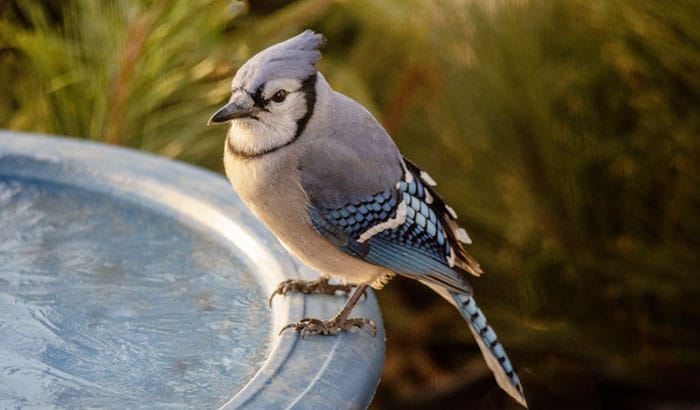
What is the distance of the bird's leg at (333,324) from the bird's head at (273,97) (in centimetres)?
18

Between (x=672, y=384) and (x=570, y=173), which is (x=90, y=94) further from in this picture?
(x=672, y=384)

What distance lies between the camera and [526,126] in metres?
1.84

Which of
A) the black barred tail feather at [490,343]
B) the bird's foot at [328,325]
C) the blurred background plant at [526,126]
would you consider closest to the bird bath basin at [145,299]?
the bird's foot at [328,325]

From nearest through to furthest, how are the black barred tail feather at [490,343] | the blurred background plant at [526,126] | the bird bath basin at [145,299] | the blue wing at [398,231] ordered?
the bird bath basin at [145,299] → the blue wing at [398,231] → the black barred tail feather at [490,343] → the blurred background plant at [526,126]

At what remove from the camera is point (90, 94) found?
Answer: 73.8 inches

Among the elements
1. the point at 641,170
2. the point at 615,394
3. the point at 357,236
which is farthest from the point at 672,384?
the point at 357,236

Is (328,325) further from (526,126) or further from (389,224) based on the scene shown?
(526,126)

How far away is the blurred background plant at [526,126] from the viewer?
1.77 meters

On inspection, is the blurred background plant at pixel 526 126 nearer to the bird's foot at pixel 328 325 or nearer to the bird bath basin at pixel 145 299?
the bird bath basin at pixel 145 299

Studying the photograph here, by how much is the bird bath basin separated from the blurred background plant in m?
0.42

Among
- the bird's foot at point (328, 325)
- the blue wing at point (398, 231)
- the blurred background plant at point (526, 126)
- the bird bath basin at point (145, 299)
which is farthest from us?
the blurred background plant at point (526, 126)

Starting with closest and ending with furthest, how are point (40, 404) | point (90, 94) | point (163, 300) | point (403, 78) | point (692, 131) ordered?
point (40, 404) < point (163, 300) < point (692, 131) < point (90, 94) < point (403, 78)

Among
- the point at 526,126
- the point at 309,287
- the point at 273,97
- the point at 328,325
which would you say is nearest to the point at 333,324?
the point at 328,325

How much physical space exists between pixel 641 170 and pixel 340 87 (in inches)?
19.6
